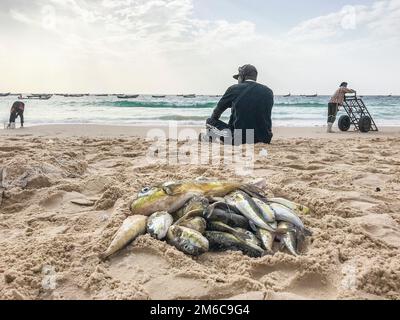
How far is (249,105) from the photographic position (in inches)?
259

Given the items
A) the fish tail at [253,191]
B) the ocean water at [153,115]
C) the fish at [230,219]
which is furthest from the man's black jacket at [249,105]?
the ocean water at [153,115]

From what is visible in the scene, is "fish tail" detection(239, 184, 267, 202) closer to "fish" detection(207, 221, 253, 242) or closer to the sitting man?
"fish" detection(207, 221, 253, 242)

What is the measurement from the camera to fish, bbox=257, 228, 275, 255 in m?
2.52

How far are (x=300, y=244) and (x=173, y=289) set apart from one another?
3.41 feet

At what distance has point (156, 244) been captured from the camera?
2518 mm

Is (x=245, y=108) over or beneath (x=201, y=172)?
over

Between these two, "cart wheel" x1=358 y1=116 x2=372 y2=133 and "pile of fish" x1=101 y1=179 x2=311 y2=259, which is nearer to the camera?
"pile of fish" x1=101 y1=179 x2=311 y2=259

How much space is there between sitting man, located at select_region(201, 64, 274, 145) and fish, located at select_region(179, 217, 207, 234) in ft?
13.8

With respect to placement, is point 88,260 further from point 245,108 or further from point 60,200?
point 245,108

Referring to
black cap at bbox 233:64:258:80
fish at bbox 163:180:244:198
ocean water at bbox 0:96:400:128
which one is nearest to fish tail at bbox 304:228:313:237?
fish at bbox 163:180:244:198

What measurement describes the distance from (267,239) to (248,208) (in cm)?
31
